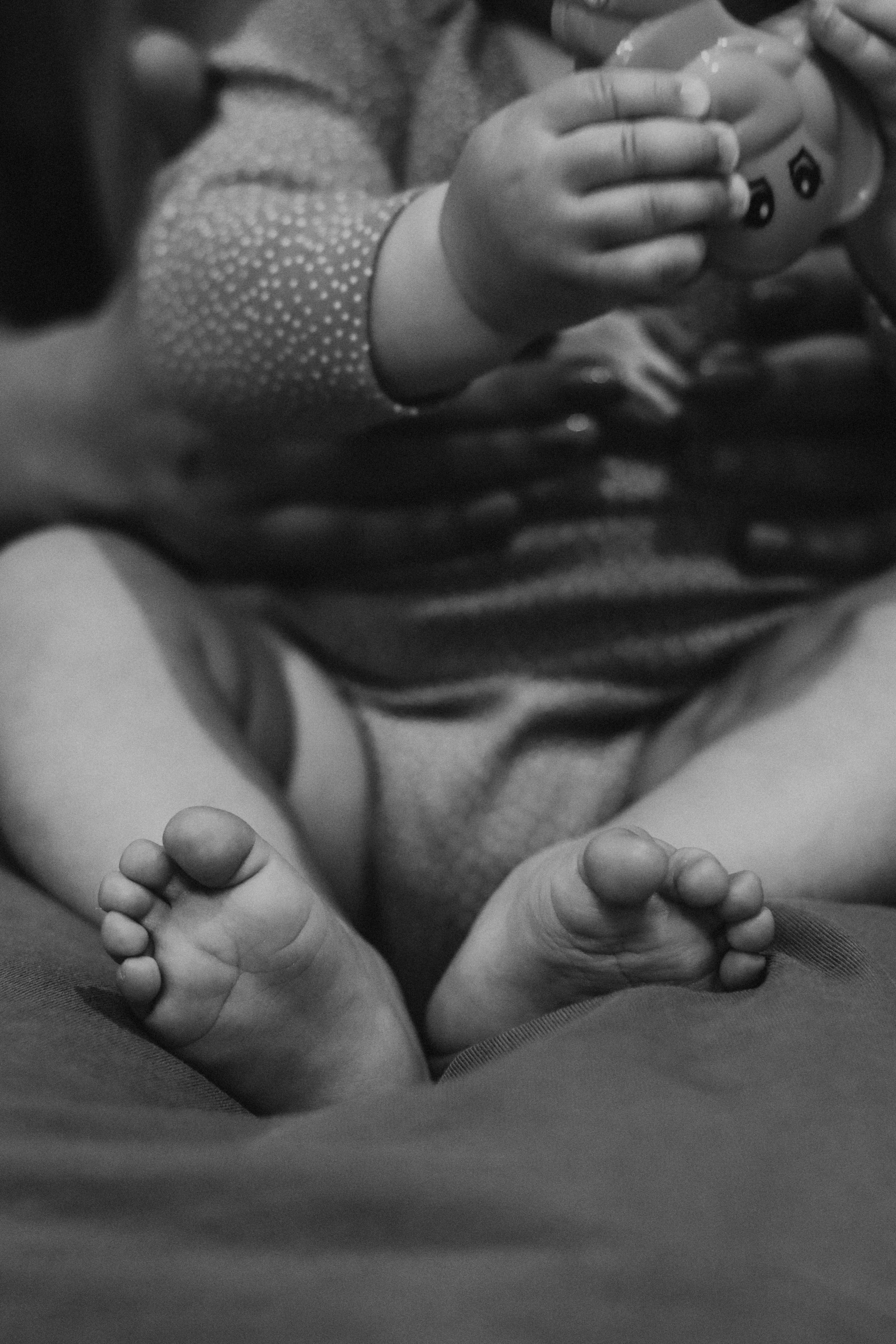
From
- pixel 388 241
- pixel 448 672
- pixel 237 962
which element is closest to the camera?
pixel 237 962

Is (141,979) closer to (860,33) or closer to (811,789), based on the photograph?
(811,789)

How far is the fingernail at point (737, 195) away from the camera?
0.43 metres

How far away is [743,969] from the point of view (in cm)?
40

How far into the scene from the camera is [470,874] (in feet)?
1.87

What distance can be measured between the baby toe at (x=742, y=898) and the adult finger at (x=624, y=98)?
0.71ft

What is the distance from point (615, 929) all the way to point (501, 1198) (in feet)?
0.35

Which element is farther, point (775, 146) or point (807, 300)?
point (807, 300)

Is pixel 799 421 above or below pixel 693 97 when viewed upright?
below

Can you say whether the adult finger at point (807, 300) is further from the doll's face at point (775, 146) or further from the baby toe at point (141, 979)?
the baby toe at point (141, 979)

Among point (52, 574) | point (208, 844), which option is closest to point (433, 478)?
point (52, 574)

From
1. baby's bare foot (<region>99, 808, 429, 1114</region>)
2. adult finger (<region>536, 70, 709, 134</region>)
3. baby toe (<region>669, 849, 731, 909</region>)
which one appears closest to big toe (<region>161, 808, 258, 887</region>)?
baby's bare foot (<region>99, 808, 429, 1114</region>)

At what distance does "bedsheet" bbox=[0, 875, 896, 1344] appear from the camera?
263 millimetres

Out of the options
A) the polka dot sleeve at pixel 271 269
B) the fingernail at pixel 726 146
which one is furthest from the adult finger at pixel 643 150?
the polka dot sleeve at pixel 271 269

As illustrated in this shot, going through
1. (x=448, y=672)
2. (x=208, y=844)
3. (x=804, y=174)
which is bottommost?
(x=448, y=672)
